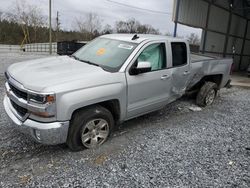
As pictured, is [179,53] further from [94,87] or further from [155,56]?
[94,87]

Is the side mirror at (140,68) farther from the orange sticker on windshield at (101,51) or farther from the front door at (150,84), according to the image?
the orange sticker on windshield at (101,51)

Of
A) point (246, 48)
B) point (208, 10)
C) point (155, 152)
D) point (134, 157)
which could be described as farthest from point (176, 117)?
point (246, 48)

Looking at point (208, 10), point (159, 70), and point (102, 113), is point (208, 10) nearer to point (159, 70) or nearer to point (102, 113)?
point (159, 70)

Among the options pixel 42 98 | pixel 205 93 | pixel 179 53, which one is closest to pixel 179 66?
pixel 179 53

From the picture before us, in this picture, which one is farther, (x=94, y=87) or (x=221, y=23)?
(x=221, y=23)

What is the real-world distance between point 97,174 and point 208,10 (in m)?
15.3

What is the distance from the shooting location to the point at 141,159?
10.8 feet

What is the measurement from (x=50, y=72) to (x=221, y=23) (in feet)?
57.8

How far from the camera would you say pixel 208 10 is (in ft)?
49.5

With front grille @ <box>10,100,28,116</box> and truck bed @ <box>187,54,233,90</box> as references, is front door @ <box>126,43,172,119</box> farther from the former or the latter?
front grille @ <box>10,100,28,116</box>

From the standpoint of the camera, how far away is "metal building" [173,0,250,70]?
43.3 ft

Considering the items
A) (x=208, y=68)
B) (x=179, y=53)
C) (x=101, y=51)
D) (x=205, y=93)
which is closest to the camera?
(x=101, y=51)

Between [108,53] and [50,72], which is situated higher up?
[108,53]

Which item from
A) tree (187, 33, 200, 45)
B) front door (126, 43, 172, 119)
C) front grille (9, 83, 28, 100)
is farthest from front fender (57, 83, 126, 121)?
tree (187, 33, 200, 45)
